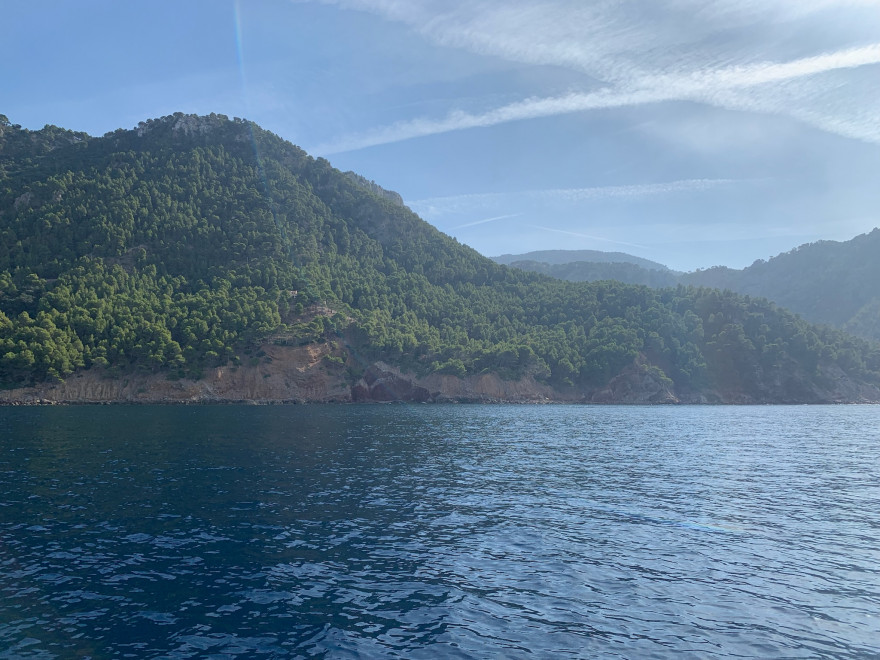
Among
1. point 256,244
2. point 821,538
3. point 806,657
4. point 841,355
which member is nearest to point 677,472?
point 821,538

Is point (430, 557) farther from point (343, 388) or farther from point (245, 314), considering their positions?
point (245, 314)

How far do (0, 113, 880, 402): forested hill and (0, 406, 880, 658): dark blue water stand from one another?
317 feet

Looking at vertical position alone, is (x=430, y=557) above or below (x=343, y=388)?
above

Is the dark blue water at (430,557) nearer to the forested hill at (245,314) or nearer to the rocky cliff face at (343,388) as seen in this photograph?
the rocky cliff face at (343,388)

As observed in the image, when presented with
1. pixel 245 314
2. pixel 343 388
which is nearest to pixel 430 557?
pixel 343 388

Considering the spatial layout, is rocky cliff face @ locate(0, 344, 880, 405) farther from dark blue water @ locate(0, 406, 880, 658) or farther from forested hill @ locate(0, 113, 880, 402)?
dark blue water @ locate(0, 406, 880, 658)

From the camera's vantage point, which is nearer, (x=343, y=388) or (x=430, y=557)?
(x=430, y=557)

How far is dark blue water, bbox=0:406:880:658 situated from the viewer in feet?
47.5

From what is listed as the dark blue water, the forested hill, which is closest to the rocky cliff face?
the forested hill

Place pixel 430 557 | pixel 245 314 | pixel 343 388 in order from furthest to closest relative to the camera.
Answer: pixel 343 388 < pixel 245 314 < pixel 430 557

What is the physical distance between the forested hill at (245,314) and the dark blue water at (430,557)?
96.6 m

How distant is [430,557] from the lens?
Result: 816 inches

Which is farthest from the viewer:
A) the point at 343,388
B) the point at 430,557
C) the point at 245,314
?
the point at 343,388

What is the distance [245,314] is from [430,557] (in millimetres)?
132483
